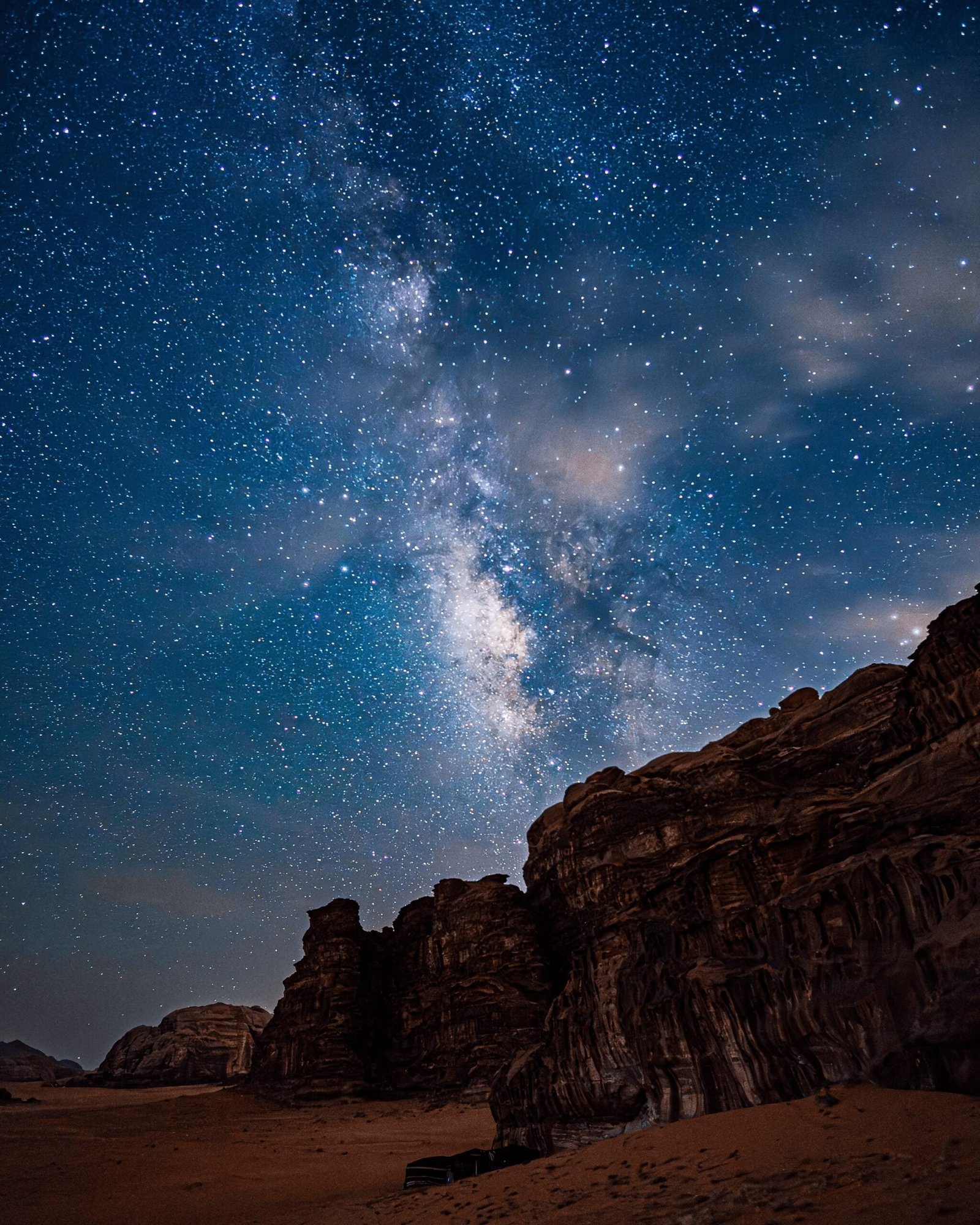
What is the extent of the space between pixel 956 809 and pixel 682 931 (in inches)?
227

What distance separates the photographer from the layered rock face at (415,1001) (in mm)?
47938

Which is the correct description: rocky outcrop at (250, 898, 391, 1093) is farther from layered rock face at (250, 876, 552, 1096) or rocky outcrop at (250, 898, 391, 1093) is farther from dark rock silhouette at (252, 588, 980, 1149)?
dark rock silhouette at (252, 588, 980, 1149)

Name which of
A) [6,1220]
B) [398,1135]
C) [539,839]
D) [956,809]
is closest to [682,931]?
[956,809]

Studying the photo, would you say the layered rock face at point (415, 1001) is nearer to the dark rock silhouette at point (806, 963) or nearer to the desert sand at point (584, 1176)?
the desert sand at point (584, 1176)

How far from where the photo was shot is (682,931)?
43.1ft

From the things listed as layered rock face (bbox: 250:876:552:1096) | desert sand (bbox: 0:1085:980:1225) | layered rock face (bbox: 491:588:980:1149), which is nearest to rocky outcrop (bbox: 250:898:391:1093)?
layered rock face (bbox: 250:876:552:1096)

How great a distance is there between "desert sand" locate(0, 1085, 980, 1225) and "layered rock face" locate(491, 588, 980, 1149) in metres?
0.82

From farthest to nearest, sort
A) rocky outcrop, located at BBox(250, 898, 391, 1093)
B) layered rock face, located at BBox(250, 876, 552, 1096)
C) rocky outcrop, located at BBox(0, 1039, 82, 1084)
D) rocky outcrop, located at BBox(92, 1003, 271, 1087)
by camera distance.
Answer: rocky outcrop, located at BBox(0, 1039, 82, 1084), rocky outcrop, located at BBox(92, 1003, 271, 1087), rocky outcrop, located at BBox(250, 898, 391, 1093), layered rock face, located at BBox(250, 876, 552, 1096)

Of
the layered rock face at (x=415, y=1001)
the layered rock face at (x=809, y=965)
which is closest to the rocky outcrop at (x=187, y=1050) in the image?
the layered rock face at (x=415, y=1001)

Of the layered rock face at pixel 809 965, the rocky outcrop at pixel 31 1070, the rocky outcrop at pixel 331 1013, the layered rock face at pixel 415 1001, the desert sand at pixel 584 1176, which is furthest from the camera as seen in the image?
the rocky outcrop at pixel 31 1070

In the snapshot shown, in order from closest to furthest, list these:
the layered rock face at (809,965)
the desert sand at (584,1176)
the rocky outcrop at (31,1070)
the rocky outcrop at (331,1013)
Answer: the desert sand at (584,1176) → the layered rock face at (809,965) → the rocky outcrop at (331,1013) → the rocky outcrop at (31,1070)

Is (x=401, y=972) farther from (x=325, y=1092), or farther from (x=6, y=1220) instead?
(x=6, y=1220)

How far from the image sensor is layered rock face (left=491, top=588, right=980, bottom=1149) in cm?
759

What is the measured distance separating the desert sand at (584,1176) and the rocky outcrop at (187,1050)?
59017mm
